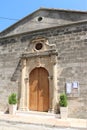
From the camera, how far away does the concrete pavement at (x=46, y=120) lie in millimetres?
7297

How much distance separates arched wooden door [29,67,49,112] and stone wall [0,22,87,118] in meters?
0.86

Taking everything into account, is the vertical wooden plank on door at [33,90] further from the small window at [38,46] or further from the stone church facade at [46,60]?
the small window at [38,46]

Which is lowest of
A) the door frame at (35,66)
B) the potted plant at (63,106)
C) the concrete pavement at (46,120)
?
the concrete pavement at (46,120)

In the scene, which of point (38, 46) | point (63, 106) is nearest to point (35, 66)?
point (38, 46)

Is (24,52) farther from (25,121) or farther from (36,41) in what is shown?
(25,121)

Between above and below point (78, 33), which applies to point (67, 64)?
below

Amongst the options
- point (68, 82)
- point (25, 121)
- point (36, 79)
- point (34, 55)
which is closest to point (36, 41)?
point (34, 55)

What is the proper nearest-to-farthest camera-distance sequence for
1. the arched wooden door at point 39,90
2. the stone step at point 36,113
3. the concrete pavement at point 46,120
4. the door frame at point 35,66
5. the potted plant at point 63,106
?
1. the concrete pavement at point 46,120
2. the potted plant at point 63,106
3. the stone step at point 36,113
4. the door frame at point 35,66
5. the arched wooden door at point 39,90

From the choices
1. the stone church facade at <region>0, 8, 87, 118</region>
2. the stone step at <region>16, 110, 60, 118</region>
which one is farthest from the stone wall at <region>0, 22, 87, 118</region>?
the stone step at <region>16, 110, 60, 118</region>

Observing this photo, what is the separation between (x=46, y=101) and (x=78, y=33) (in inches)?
148

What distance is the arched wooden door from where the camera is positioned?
9.74 metres

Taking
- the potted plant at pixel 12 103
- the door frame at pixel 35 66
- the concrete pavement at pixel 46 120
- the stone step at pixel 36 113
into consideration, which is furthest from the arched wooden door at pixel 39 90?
the potted plant at pixel 12 103

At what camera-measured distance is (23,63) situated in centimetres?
1042


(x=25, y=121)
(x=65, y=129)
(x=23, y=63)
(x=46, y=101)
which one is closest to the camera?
(x=65, y=129)
